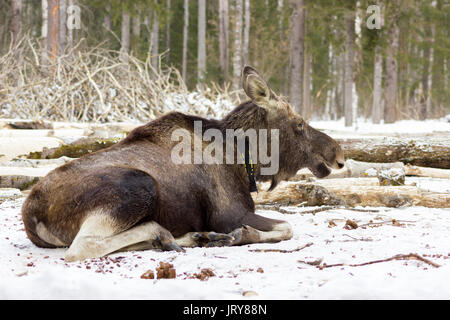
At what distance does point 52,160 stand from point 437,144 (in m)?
6.65

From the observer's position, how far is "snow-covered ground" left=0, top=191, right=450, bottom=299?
109 inches

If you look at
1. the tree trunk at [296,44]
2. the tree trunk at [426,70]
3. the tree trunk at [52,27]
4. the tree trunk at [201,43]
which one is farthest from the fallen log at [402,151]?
the tree trunk at [426,70]

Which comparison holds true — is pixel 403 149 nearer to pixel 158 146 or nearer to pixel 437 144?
A: pixel 437 144

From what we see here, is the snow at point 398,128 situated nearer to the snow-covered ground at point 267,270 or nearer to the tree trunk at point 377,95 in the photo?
the tree trunk at point 377,95

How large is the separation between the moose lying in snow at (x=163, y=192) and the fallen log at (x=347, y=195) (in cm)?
105

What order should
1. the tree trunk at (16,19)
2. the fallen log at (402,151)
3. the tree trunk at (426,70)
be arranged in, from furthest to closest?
→ the tree trunk at (426,70) < the tree trunk at (16,19) < the fallen log at (402,151)

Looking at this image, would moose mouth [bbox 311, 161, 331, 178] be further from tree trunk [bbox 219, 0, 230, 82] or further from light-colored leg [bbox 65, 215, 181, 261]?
tree trunk [bbox 219, 0, 230, 82]

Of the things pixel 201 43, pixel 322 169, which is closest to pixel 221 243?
pixel 322 169

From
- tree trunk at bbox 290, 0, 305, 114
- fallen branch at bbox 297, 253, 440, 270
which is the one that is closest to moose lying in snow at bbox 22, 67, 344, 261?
fallen branch at bbox 297, 253, 440, 270

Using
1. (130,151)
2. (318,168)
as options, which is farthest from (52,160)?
(318,168)

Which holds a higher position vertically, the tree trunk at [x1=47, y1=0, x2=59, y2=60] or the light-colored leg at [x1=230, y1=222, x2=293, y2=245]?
the tree trunk at [x1=47, y1=0, x2=59, y2=60]

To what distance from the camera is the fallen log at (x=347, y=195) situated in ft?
20.2

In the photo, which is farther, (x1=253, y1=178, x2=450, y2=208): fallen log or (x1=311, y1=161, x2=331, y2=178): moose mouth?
(x1=253, y1=178, x2=450, y2=208): fallen log

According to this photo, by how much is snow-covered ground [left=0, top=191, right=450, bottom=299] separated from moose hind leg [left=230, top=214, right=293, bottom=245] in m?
0.13
